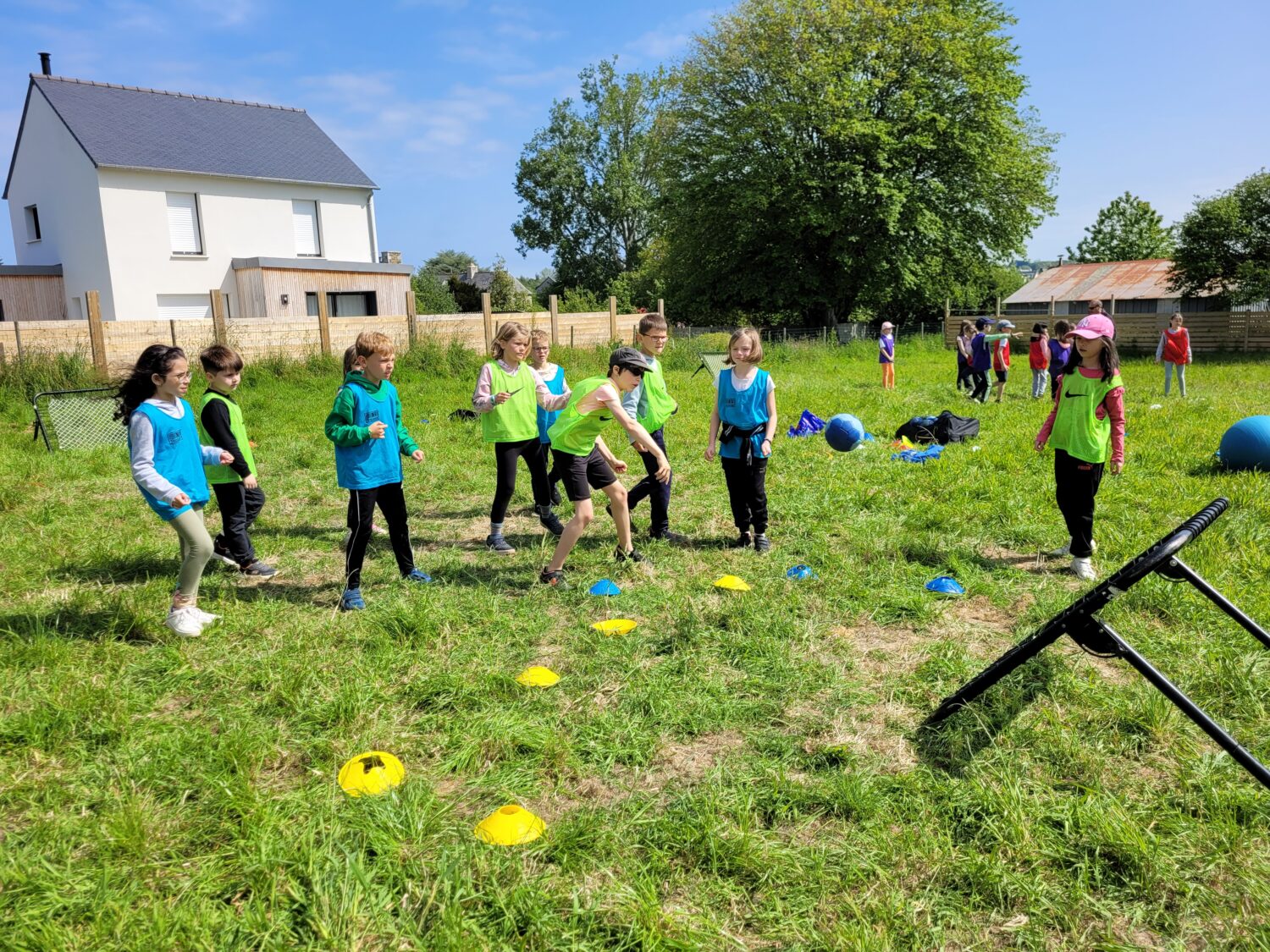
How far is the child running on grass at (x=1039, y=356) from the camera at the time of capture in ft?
50.5

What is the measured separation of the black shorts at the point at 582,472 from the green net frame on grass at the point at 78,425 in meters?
8.47

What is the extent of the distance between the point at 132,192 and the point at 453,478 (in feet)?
84.2

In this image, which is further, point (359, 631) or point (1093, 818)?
point (359, 631)

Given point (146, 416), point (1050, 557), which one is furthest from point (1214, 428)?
point (146, 416)

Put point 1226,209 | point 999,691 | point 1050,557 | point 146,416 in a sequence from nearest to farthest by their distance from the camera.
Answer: point 999,691 → point 146,416 → point 1050,557 → point 1226,209

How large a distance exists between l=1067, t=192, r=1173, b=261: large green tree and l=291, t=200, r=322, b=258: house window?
66881 mm

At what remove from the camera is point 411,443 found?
6.16 metres

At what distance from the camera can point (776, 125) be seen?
116ft

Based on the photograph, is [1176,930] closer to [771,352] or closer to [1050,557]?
[1050,557]

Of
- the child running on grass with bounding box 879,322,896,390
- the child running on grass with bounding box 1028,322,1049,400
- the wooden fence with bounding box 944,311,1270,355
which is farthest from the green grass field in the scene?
the wooden fence with bounding box 944,311,1270,355

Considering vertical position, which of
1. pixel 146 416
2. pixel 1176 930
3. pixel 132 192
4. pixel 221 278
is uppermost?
pixel 132 192

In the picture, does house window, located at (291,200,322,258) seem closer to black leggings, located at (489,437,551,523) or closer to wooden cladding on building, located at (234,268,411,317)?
wooden cladding on building, located at (234,268,411,317)

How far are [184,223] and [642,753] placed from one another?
32.2m

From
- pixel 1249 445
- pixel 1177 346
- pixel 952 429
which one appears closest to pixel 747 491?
pixel 1249 445
